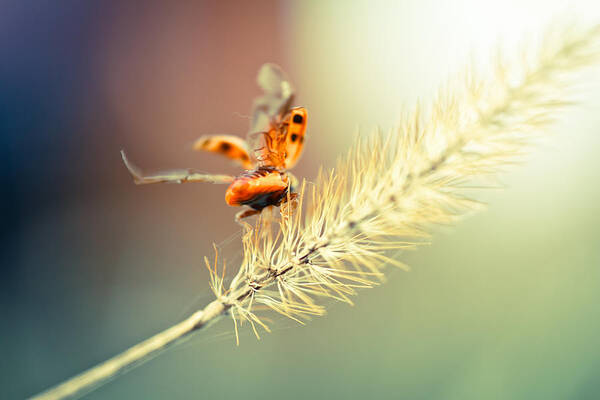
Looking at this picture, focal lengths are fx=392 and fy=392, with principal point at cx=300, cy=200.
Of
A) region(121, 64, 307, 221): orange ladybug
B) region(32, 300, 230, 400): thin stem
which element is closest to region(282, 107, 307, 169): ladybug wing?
region(121, 64, 307, 221): orange ladybug

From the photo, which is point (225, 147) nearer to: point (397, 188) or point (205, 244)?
point (397, 188)

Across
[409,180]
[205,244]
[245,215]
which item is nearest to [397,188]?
[409,180]

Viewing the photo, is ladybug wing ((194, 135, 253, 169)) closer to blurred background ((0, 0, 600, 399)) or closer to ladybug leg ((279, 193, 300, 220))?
ladybug leg ((279, 193, 300, 220))

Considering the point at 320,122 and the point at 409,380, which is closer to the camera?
→ the point at 409,380

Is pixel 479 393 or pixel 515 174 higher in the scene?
pixel 515 174

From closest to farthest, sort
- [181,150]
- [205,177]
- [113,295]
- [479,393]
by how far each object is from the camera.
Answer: [205,177] → [479,393] → [113,295] → [181,150]

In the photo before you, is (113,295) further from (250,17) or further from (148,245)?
(250,17)

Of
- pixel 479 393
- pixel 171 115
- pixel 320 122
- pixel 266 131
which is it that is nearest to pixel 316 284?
pixel 266 131
